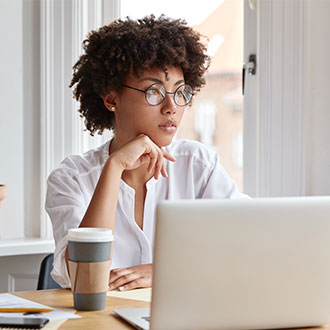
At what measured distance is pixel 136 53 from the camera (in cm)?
191

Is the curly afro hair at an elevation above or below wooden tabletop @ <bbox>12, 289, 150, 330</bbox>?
above

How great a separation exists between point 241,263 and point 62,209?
0.86 meters

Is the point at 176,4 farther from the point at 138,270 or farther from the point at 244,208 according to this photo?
the point at 244,208

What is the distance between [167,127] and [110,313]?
797 mm

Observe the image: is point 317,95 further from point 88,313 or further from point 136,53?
point 88,313

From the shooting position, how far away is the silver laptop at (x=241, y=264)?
1.00 meters

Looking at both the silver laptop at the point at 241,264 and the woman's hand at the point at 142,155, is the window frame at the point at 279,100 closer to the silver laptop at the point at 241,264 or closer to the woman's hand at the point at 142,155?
the woman's hand at the point at 142,155

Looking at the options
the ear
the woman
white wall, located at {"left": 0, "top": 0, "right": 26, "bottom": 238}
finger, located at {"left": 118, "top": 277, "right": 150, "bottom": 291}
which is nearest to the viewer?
finger, located at {"left": 118, "top": 277, "right": 150, "bottom": 291}

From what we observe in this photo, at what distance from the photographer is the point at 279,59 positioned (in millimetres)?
2396

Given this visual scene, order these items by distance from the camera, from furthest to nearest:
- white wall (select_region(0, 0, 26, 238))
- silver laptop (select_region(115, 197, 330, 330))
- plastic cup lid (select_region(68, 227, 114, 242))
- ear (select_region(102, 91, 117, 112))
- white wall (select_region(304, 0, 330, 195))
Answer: white wall (select_region(0, 0, 26, 238)) < white wall (select_region(304, 0, 330, 195)) < ear (select_region(102, 91, 117, 112)) < plastic cup lid (select_region(68, 227, 114, 242)) < silver laptop (select_region(115, 197, 330, 330))

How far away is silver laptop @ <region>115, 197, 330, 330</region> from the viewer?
3.27ft

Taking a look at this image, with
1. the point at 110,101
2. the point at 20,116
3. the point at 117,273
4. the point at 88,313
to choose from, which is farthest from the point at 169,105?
the point at 20,116

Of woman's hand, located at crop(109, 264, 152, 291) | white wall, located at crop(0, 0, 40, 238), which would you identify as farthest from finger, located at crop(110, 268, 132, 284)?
white wall, located at crop(0, 0, 40, 238)

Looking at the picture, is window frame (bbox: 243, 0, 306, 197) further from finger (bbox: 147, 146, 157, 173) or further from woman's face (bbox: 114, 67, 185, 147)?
finger (bbox: 147, 146, 157, 173)
